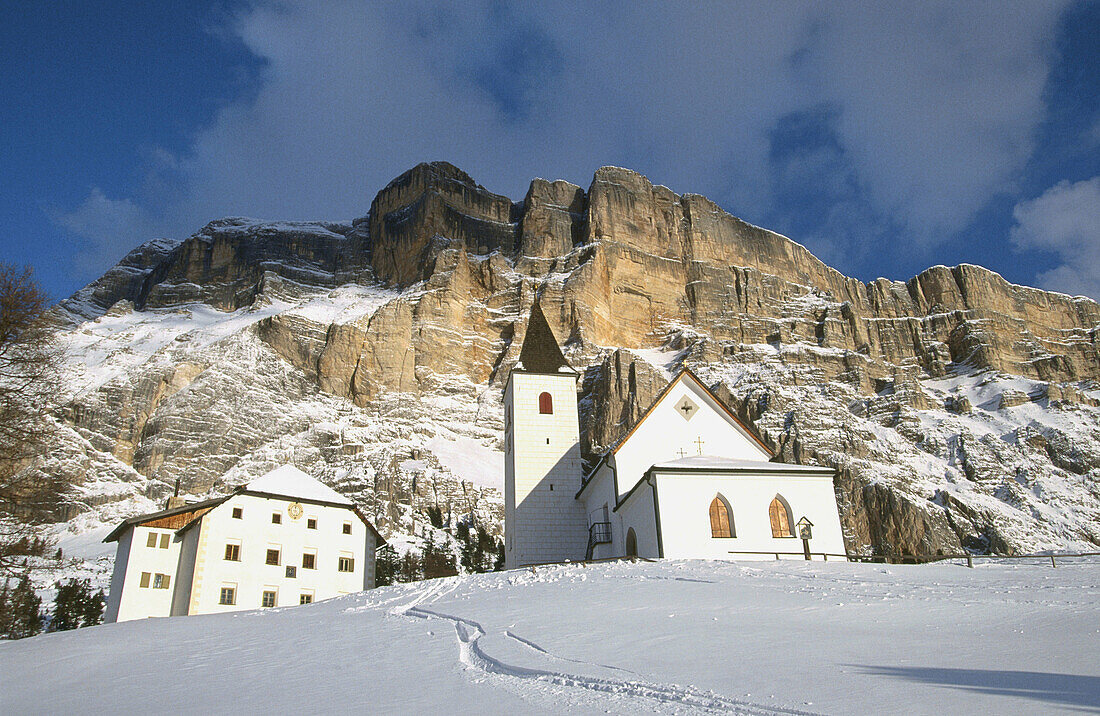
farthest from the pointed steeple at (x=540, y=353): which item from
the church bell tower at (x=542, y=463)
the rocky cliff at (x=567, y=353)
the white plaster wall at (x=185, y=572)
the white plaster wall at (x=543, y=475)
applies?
the rocky cliff at (x=567, y=353)

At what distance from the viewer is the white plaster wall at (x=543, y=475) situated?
33.7 metres

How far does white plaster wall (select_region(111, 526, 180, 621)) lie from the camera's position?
3741 cm

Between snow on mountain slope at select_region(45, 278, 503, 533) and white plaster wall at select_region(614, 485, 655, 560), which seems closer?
white plaster wall at select_region(614, 485, 655, 560)

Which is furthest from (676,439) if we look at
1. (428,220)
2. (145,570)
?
(428,220)

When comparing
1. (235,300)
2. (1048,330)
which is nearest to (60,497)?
(235,300)

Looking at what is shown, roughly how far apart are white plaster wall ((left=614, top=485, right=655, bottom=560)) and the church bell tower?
5413mm

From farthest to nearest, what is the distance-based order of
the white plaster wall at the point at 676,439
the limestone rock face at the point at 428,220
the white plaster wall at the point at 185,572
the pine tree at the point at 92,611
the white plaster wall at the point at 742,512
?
the limestone rock face at the point at 428,220 < the pine tree at the point at 92,611 < the white plaster wall at the point at 185,572 < the white plaster wall at the point at 676,439 < the white plaster wall at the point at 742,512

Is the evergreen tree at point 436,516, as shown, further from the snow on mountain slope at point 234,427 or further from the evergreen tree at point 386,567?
the evergreen tree at point 386,567

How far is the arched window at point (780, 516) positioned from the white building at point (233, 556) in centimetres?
2386

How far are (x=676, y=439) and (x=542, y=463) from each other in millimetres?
8249

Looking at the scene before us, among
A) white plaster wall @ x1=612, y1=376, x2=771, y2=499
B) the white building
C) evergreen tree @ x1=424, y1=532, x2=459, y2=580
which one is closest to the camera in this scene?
white plaster wall @ x1=612, y1=376, x2=771, y2=499

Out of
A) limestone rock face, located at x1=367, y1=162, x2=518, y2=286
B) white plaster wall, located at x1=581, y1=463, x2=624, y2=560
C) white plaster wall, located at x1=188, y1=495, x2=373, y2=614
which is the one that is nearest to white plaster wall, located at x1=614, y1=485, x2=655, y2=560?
white plaster wall, located at x1=581, y1=463, x2=624, y2=560

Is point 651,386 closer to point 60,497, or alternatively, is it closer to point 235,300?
point 235,300

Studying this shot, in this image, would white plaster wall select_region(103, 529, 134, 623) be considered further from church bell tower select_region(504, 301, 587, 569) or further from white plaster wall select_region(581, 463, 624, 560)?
white plaster wall select_region(581, 463, 624, 560)
